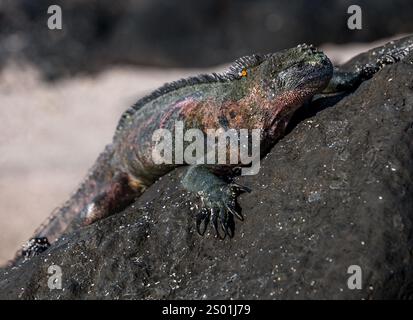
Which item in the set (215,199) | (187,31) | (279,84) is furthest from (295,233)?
(187,31)

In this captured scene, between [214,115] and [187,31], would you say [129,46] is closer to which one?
[187,31]

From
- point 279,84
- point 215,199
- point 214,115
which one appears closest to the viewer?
point 215,199

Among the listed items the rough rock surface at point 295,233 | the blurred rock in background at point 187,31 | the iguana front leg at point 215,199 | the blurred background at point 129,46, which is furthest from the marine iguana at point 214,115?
the blurred rock in background at point 187,31

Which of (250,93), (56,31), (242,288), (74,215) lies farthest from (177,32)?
(242,288)

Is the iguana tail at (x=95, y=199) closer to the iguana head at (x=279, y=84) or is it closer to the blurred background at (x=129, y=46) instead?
the iguana head at (x=279, y=84)

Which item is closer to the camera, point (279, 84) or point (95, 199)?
point (279, 84)

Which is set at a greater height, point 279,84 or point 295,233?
point 279,84
